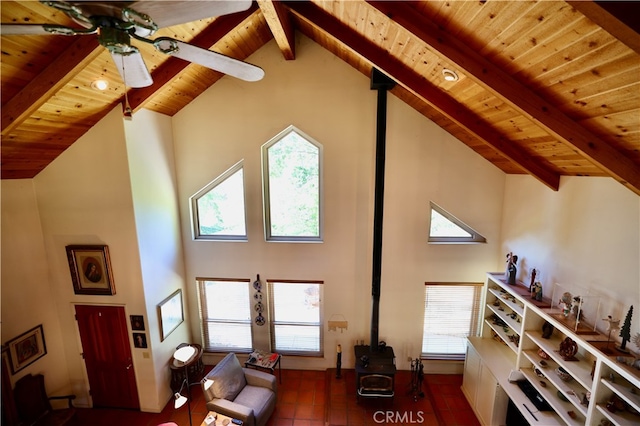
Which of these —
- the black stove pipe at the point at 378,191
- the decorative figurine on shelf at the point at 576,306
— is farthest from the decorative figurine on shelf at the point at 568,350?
the black stove pipe at the point at 378,191

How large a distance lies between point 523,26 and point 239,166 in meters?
4.40

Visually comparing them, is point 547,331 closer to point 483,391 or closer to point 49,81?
point 483,391

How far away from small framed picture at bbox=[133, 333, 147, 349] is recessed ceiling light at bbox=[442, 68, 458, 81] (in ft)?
17.9

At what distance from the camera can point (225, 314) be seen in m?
5.71

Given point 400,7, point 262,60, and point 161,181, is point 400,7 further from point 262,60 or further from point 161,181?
point 161,181

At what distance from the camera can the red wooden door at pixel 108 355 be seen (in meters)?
4.43

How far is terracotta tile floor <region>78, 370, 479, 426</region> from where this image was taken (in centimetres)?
449

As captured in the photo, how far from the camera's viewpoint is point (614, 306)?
3.03 meters

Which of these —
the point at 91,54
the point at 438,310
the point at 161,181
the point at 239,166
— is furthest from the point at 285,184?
the point at 438,310

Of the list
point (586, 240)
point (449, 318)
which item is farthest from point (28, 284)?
point (586, 240)

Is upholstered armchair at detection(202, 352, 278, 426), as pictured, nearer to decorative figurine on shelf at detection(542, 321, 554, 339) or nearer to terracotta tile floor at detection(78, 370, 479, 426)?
terracotta tile floor at detection(78, 370, 479, 426)

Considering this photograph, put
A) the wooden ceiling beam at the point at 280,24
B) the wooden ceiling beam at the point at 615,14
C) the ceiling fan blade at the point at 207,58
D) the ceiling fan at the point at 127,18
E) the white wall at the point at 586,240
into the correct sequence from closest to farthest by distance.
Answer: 1. the ceiling fan at the point at 127,18
2. the wooden ceiling beam at the point at 615,14
3. the ceiling fan blade at the point at 207,58
4. the white wall at the point at 586,240
5. the wooden ceiling beam at the point at 280,24

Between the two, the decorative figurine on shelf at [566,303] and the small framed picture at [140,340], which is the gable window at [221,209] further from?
the decorative figurine on shelf at [566,303]
